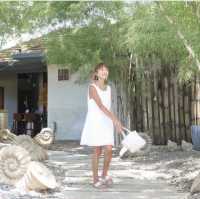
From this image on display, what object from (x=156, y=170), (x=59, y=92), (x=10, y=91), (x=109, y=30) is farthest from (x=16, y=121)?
(x=156, y=170)

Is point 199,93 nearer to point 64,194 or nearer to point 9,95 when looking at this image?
point 64,194

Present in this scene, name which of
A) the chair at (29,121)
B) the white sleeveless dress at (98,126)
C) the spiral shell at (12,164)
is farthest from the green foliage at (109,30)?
the chair at (29,121)

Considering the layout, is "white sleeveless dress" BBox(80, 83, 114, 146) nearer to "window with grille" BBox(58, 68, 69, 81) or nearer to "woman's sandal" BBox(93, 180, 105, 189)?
"woman's sandal" BBox(93, 180, 105, 189)

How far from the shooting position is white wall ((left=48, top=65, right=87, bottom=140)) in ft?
52.5

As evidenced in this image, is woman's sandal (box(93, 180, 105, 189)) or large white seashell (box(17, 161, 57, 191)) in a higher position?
large white seashell (box(17, 161, 57, 191))

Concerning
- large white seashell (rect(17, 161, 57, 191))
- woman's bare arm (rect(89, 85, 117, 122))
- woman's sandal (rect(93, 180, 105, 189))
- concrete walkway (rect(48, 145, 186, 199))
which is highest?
woman's bare arm (rect(89, 85, 117, 122))

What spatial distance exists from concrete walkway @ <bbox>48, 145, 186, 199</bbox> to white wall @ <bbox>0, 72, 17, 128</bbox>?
11279mm

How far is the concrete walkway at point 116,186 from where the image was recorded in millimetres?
→ 5680

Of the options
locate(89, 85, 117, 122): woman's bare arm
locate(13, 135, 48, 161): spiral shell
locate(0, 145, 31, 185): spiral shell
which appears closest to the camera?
locate(89, 85, 117, 122): woman's bare arm

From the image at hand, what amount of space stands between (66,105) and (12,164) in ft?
32.4

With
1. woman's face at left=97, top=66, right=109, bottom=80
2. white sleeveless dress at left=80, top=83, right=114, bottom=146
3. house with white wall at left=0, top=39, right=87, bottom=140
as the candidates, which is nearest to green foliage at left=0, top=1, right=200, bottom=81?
woman's face at left=97, top=66, right=109, bottom=80

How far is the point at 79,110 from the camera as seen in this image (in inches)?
631

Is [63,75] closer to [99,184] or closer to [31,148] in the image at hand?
[31,148]

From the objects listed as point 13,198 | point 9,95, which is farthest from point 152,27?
point 9,95
